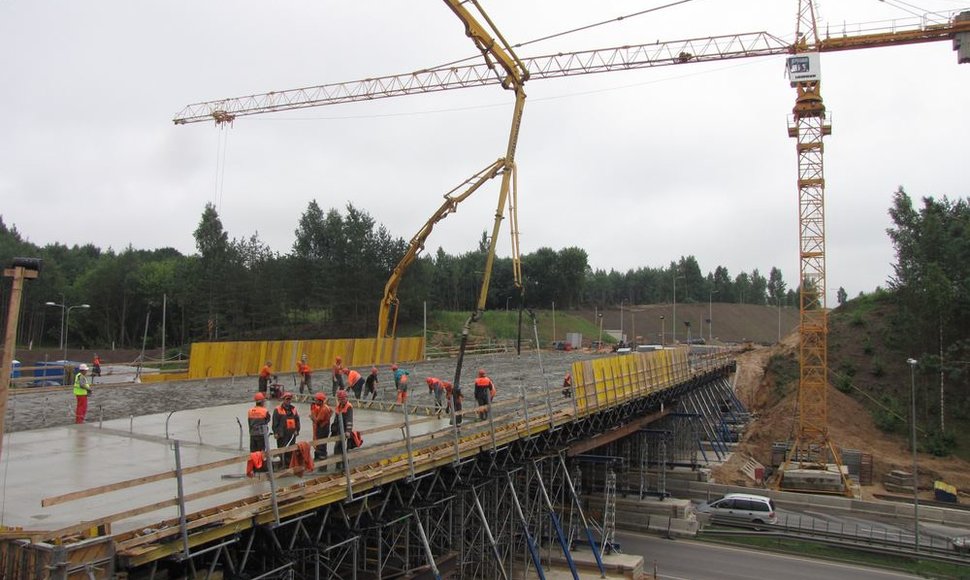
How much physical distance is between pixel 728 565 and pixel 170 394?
74.3 feet

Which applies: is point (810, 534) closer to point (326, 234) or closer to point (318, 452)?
point (318, 452)

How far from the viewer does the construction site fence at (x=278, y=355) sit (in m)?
33.1

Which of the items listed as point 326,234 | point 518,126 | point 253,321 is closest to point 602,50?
point 518,126

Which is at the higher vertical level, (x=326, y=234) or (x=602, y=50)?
(x=602, y=50)

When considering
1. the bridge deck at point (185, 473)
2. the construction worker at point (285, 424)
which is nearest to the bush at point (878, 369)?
the bridge deck at point (185, 473)

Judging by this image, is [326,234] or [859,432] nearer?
[859,432]

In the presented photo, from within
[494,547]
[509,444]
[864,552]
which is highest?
[509,444]

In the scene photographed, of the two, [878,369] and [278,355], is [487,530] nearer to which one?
[278,355]

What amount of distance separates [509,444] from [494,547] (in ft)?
8.94

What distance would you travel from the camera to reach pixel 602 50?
49.1 metres

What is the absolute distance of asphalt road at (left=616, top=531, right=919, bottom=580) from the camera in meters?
25.8

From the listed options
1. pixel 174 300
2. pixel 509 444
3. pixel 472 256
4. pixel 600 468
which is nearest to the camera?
pixel 509 444

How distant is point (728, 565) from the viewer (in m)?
26.8

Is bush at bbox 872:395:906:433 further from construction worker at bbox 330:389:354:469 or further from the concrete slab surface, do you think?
construction worker at bbox 330:389:354:469
